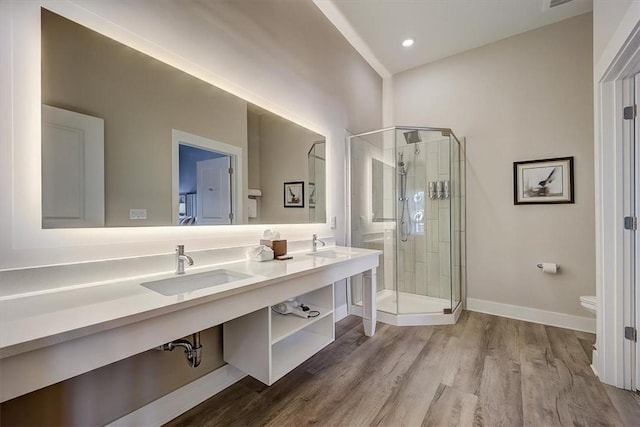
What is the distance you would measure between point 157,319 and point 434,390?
5.51 feet

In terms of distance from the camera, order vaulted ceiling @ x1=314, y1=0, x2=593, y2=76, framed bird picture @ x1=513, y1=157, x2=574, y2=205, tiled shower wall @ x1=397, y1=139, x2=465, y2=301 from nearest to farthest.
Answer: vaulted ceiling @ x1=314, y1=0, x2=593, y2=76 → framed bird picture @ x1=513, y1=157, x2=574, y2=205 → tiled shower wall @ x1=397, y1=139, x2=465, y2=301

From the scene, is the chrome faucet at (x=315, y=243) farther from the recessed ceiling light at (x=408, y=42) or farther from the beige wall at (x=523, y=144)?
the recessed ceiling light at (x=408, y=42)

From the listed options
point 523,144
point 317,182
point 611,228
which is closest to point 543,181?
point 523,144

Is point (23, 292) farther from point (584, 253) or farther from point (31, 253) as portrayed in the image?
point (584, 253)

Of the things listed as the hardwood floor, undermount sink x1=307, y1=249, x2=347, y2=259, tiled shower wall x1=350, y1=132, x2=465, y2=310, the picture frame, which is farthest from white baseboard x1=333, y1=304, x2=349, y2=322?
the picture frame

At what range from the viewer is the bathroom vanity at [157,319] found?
0.74m

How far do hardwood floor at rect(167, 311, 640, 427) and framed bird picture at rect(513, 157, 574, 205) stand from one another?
134 centimetres

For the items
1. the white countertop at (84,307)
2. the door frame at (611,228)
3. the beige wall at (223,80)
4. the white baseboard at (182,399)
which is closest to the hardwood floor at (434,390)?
the white baseboard at (182,399)

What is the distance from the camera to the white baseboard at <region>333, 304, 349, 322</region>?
279cm

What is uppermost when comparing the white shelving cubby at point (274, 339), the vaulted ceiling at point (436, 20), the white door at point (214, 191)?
the vaulted ceiling at point (436, 20)

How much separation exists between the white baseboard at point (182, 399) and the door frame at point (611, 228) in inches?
96.1

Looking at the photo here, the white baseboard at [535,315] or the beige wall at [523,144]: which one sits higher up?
the beige wall at [523,144]

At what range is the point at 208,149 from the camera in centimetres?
176

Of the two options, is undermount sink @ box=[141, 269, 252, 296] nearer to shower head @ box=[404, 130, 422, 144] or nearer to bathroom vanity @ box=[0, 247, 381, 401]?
bathroom vanity @ box=[0, 247, 381, 401]
